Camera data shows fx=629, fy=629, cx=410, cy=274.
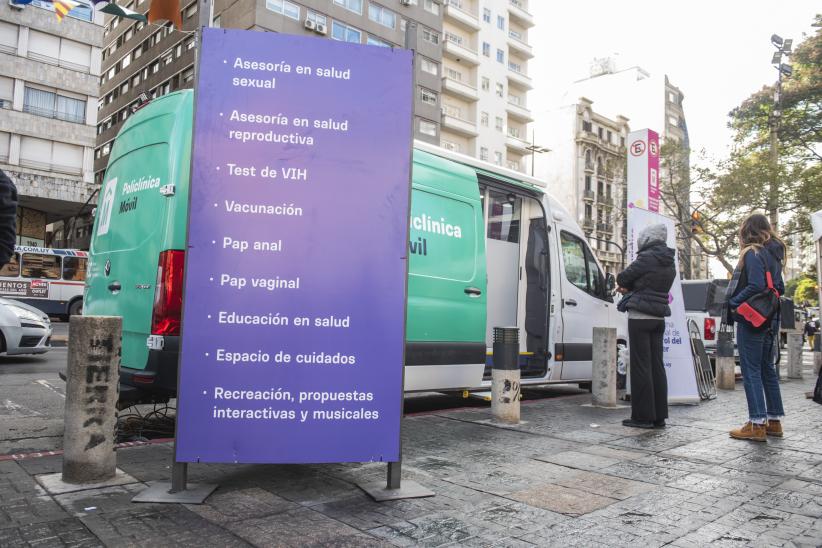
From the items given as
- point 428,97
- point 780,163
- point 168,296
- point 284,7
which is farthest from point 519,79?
point 168,296

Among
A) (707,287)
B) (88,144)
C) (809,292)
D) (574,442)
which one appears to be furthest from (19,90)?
(809,292)

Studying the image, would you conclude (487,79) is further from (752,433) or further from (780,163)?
(752,433)

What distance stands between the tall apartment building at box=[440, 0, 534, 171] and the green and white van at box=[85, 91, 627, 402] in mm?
39338

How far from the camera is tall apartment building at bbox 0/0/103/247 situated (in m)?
30.7

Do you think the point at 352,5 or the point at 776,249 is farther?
the point at 352,5

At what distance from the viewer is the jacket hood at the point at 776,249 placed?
571 cm

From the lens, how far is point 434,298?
5785 millimetres

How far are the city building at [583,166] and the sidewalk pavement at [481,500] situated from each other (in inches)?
2267

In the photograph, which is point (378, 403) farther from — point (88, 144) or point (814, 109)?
point (88, 144)

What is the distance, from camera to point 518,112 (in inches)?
2135

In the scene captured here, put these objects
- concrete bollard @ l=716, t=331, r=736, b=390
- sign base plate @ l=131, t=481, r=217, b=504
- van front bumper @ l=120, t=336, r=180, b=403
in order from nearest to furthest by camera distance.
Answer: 1. sign base plate @ l=131, t=481, r=217, b=504
2. van front bumper @ l=120, t=336, r=180, b=403
3. concrete bollard @ l=716, t=331, r=736, b=390

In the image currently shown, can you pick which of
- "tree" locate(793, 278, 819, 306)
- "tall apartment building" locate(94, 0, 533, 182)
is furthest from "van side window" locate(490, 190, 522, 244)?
"tree" locate(793, 278, 819, 306)

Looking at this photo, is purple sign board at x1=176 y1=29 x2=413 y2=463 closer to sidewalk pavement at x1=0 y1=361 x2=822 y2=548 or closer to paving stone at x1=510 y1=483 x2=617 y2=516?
sidewalk pavement at x1=0 y1=361 x2=822 y2=548

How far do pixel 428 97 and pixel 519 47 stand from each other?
14.7 m
